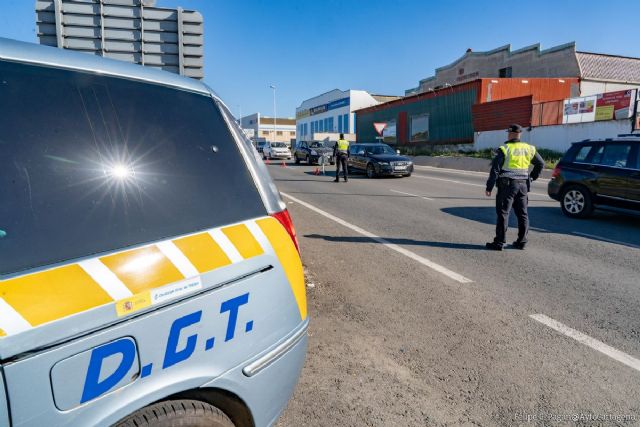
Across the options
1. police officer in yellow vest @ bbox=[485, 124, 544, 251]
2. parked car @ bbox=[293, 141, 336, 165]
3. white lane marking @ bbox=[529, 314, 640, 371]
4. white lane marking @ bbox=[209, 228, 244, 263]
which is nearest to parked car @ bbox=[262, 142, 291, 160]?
parked car @ bbox=[293, 141, 336, 165]

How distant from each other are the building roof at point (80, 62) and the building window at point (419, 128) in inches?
1384

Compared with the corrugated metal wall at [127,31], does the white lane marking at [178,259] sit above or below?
below

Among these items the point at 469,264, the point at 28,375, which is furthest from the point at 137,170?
the point at 469,264

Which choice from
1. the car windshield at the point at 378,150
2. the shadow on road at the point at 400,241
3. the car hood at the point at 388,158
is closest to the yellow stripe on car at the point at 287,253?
the shadow on road at the point at 400,241

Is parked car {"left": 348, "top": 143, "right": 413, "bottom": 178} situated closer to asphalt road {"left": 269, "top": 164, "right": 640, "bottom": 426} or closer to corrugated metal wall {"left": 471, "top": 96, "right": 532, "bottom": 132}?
asphalt road {"left": 269, "top": 164, "right": 640, "bottom": 426}

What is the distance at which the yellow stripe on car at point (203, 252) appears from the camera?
1555 mm

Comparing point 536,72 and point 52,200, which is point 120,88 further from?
point 536,72

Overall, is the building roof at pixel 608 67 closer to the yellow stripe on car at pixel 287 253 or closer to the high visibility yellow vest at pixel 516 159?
the high visibility yellow vest at pixel 516 159

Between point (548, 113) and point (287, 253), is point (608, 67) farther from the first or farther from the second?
point (287, 253)

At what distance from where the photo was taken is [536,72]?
38125 millimetres

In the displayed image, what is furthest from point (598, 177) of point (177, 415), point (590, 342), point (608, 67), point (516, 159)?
point (608, 67)

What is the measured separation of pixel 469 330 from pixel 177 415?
2.80 m

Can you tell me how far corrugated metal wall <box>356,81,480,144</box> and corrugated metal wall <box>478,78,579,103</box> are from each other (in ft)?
3.25

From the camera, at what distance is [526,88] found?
31.0 meters
